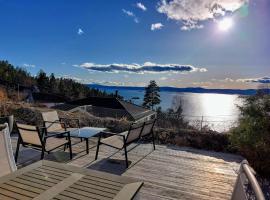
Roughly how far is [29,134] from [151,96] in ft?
141

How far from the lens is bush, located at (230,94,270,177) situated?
3924 mm

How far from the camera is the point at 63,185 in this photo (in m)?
1.78

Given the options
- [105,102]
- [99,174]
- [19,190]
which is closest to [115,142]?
[99,174]

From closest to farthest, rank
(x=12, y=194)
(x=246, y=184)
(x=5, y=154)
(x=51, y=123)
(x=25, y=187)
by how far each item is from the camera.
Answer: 1. (x=246, y=184)
2. (x=12, y=194)
3. (x=25, y=187)
4. (x=5, y=154)
5. (x=51, y=123)

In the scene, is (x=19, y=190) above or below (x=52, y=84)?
below

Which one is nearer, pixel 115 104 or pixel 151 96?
pixel 115 104

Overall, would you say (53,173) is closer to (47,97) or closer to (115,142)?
(115,142)

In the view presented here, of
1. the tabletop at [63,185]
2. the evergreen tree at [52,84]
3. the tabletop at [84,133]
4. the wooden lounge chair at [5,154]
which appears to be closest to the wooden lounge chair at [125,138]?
the tabletop at [84,133]

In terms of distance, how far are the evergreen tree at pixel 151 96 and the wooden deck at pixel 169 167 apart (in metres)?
40.8

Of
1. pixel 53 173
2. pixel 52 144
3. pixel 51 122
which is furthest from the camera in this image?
pixel 51 122

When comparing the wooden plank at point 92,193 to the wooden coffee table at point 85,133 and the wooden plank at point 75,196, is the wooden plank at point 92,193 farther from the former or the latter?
the wooden coffee table at point 85,133

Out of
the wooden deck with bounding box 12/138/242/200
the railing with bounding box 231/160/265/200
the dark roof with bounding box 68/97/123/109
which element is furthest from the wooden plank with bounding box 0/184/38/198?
the dark roof with bounding box 68/97/123/109

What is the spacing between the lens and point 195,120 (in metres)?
7.86

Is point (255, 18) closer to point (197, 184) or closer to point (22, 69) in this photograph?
point (197, 184)
